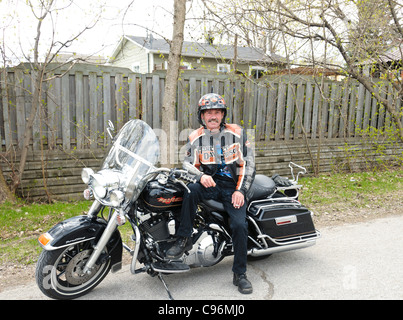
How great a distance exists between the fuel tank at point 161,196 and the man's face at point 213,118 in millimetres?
820

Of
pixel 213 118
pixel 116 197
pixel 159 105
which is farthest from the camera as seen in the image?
pixel 159 105

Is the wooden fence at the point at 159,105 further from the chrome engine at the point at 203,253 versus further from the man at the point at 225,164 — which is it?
the chrome engine at the point at 203,253

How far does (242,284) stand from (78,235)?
5.58 ft

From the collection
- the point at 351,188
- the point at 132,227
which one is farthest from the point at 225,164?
the point at 351,188

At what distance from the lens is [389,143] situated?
999 cm

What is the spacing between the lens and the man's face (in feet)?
12.8

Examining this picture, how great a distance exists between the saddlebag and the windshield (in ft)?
4.62

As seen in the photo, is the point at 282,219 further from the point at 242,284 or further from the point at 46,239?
the point at 46,239

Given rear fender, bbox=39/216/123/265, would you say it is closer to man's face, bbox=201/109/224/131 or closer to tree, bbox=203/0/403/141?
man's face, bbox=201/109/224/131

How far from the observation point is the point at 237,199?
3.72m

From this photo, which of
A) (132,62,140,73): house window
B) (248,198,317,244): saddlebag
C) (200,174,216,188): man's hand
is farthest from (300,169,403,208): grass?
(132,62,140,73): house window

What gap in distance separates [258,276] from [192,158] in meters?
1.53

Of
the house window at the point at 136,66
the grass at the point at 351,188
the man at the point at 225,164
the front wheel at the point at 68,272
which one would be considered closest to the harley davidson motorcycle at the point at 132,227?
the front wheel at the point at 68,272

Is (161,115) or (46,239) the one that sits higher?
(161,115)
